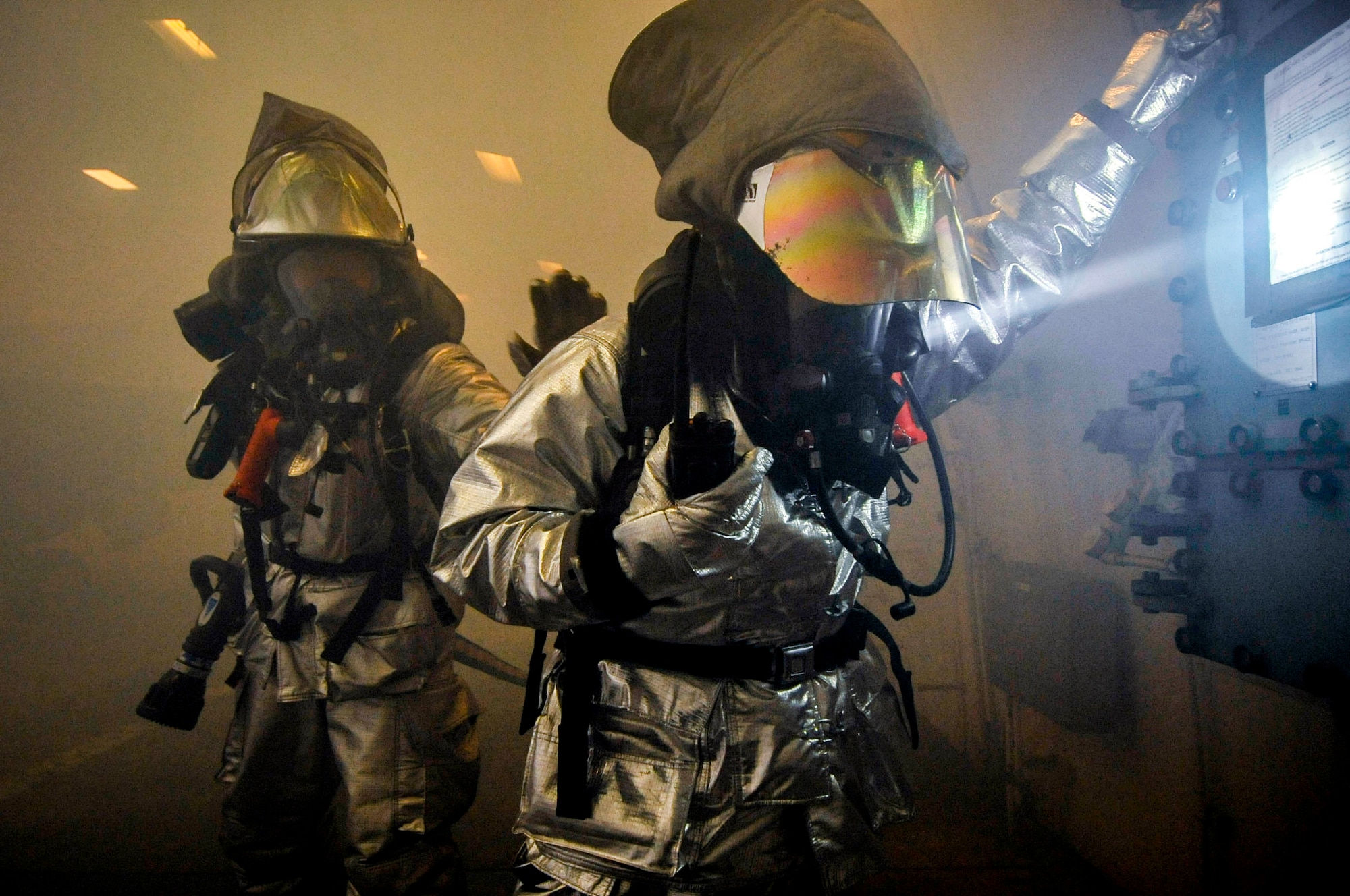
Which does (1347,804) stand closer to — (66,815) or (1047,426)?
(1047,426)

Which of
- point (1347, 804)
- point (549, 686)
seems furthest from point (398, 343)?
point (1347, 804)

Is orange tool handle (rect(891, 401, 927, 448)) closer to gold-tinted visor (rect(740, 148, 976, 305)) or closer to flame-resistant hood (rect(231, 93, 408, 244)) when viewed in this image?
gold-tinted visor (rect(740, 148, 976, 305))

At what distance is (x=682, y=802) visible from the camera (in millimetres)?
735

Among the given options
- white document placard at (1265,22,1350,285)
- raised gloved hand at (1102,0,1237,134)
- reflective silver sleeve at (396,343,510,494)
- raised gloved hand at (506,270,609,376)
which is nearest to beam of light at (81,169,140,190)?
reflective silver sleeve at (396,343,510,494)

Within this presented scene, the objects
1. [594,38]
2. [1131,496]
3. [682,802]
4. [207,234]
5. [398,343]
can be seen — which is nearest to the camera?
[682,802]

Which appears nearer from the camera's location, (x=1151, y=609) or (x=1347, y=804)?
(x=1347, y=804)

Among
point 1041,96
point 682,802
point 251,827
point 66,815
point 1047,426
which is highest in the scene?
point 1041,96

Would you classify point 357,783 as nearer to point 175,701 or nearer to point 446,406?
point 175,701

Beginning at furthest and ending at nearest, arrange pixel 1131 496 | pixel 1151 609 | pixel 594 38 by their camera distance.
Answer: pixel 594 38 < pixel 1131 496 < pixel 1151 609

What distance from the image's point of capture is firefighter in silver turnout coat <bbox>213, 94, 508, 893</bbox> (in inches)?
49.1

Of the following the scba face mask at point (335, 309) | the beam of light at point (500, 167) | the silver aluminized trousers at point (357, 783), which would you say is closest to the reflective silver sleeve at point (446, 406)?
the scba face mask at point (335, 309)

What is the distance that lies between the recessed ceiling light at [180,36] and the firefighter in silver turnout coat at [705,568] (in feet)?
6.74

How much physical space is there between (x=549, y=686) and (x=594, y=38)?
6.31 ft

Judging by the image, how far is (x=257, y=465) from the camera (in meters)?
1.29
